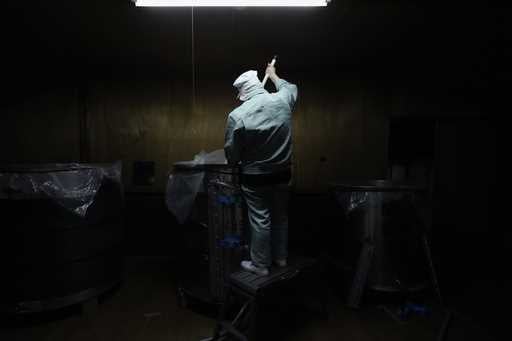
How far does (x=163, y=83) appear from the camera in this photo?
3.21 metres

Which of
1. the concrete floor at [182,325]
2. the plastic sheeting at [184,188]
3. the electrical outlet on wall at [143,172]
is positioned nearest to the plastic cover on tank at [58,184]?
the plastic sheeting at [184,188]

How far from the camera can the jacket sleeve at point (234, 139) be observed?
176 centimetres

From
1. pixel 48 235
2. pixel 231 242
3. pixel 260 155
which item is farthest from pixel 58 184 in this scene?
pixel 260 155

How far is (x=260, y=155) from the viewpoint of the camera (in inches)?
70.5

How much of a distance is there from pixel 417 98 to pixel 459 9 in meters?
1.16

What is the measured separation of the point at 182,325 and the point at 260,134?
61.5 inches

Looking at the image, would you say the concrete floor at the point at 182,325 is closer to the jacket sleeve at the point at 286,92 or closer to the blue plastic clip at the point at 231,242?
the blue plastic clip at the point at 231,242

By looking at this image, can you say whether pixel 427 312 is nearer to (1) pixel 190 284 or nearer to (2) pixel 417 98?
(1) pixel 190 284

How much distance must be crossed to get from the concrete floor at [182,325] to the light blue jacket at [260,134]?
48.9 inches

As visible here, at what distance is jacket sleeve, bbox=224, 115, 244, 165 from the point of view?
69.4 inches

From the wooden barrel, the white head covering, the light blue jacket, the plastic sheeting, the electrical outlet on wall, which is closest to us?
the light blue jacket

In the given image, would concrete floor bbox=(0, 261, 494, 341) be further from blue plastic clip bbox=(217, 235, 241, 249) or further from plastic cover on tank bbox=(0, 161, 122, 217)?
plastic cover on tank bbox=(0, 161, 122, 217)

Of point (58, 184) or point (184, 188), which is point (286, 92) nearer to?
point (184, 188)

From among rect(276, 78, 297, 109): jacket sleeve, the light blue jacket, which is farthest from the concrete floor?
rect(276, 78, 297, 109): jacket sleeve
